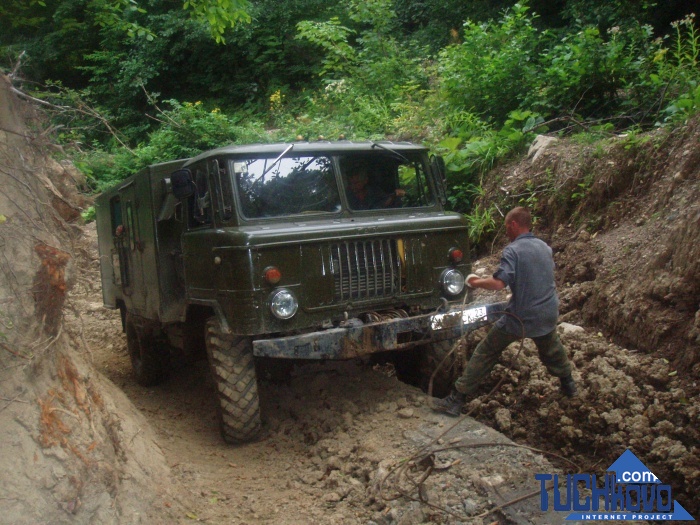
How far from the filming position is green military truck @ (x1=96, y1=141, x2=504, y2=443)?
16.5 feet

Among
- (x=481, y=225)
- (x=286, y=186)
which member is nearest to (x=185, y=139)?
(x=481, y=225)

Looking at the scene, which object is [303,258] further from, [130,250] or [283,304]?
[130,250]

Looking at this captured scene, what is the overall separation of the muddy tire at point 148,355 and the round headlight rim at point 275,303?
2.87m

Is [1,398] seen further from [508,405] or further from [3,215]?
[508,405]

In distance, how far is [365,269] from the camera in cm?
534

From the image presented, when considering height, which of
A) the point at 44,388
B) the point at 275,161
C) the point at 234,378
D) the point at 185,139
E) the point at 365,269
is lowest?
the point at 234,378

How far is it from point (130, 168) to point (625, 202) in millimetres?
11918

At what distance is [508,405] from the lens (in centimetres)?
560

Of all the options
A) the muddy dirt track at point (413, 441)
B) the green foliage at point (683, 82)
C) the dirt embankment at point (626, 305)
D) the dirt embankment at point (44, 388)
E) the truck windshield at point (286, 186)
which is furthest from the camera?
the green foliage at point (683, 82)

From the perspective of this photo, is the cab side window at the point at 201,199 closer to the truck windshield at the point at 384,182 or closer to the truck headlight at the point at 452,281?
the truck windshield at the point at 384,182

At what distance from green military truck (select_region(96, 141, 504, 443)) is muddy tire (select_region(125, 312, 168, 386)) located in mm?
1180

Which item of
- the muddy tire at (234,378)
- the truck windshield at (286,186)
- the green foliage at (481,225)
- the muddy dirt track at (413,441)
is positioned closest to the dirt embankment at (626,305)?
the muddy dirt track at (413,441)

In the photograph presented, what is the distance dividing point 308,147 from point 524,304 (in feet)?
6.97

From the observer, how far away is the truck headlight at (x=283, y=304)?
5020 millimetres
